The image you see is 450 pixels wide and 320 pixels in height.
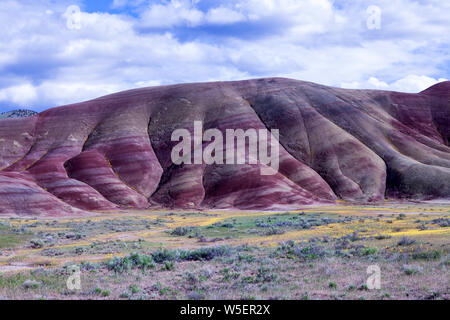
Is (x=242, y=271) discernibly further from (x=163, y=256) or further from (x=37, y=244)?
(x=37, y=244)

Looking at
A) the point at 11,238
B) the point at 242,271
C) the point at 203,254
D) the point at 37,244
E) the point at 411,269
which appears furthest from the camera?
the point at 11,238

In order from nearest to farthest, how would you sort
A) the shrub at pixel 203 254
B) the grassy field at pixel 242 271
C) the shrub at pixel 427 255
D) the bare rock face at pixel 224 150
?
1. the grassy field at pixel 242 271
2. the shrub at pixel 427 255
3. the shrub at pixel 203 254
4. the bare rock face at pixel 224 150

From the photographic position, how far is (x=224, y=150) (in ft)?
236

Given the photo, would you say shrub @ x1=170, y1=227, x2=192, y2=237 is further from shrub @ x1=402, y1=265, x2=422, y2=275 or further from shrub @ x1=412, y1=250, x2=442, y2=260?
shrub @ x1=402, y1=265, x2=422, y2=275

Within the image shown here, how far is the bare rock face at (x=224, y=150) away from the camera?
6262 centimetres

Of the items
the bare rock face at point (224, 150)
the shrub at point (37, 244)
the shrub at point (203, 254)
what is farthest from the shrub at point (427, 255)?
the bare rock face at point (224, 150)

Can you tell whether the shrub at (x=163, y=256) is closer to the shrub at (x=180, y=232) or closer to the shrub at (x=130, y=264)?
the shrub at (x=130, y=264)

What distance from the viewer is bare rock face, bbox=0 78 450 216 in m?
62.6

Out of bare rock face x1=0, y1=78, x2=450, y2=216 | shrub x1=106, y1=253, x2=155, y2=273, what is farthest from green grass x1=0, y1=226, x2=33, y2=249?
bare rock face x1=0, y1=78, x2=450, y2=216

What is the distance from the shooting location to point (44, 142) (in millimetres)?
78688

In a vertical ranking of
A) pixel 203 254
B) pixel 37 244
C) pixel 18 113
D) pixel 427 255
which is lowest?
pixel 37 244

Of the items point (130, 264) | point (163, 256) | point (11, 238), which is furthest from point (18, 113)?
point (130, 264)

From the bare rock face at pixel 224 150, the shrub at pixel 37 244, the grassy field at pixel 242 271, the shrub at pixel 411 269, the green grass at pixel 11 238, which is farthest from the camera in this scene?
the bare rock face at pixel 224 150
